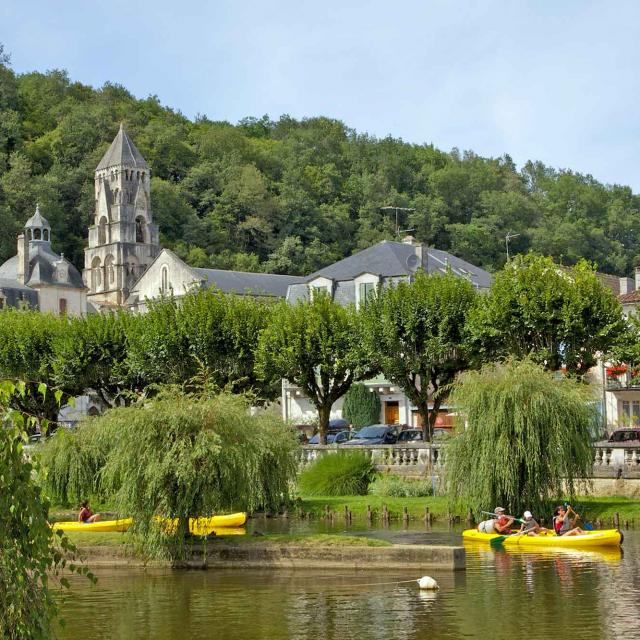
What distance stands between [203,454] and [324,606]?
6.45m

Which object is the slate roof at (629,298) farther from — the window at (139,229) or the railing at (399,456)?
the window at (139,229)

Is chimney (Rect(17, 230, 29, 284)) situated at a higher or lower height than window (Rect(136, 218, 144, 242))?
lower

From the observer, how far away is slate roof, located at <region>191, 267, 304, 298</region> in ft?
311

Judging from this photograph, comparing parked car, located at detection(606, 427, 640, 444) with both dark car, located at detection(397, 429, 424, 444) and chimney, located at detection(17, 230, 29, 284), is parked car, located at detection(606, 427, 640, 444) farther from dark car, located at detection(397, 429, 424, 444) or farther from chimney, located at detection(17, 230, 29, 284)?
chimney, located at detection(17, 230, 29, 284)

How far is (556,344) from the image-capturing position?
50188 millimetres

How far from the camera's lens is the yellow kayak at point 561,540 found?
110ft

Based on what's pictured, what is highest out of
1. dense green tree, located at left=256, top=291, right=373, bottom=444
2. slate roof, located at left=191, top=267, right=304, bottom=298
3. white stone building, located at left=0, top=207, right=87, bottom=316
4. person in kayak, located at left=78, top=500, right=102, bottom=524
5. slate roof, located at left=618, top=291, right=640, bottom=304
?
white stone building, located at left=0, top=207, right=87, bottom=316

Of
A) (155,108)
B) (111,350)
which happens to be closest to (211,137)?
(155,108)

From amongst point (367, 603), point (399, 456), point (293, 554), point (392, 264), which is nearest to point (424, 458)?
point (399, 456)

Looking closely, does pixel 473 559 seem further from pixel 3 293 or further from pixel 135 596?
pixel 3 293

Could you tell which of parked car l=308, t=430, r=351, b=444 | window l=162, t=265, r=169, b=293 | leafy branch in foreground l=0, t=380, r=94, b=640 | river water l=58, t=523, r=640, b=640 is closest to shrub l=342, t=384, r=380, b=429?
parked car l=308, t=430, r=351, b=444

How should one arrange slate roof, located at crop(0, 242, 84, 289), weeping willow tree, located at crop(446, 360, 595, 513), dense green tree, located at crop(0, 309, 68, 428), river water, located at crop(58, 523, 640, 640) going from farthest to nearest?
slate roof, located at crop(0, 242, 84, 289) < dense green tree, located at crop(0, 309, 68, 428) < weeping willow tree, located at crop(446, 360, 595, 513) < river water, located at crop(58, 523, 640, 640)

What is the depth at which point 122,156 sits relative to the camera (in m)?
134

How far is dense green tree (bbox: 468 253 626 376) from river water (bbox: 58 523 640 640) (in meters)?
18.3
